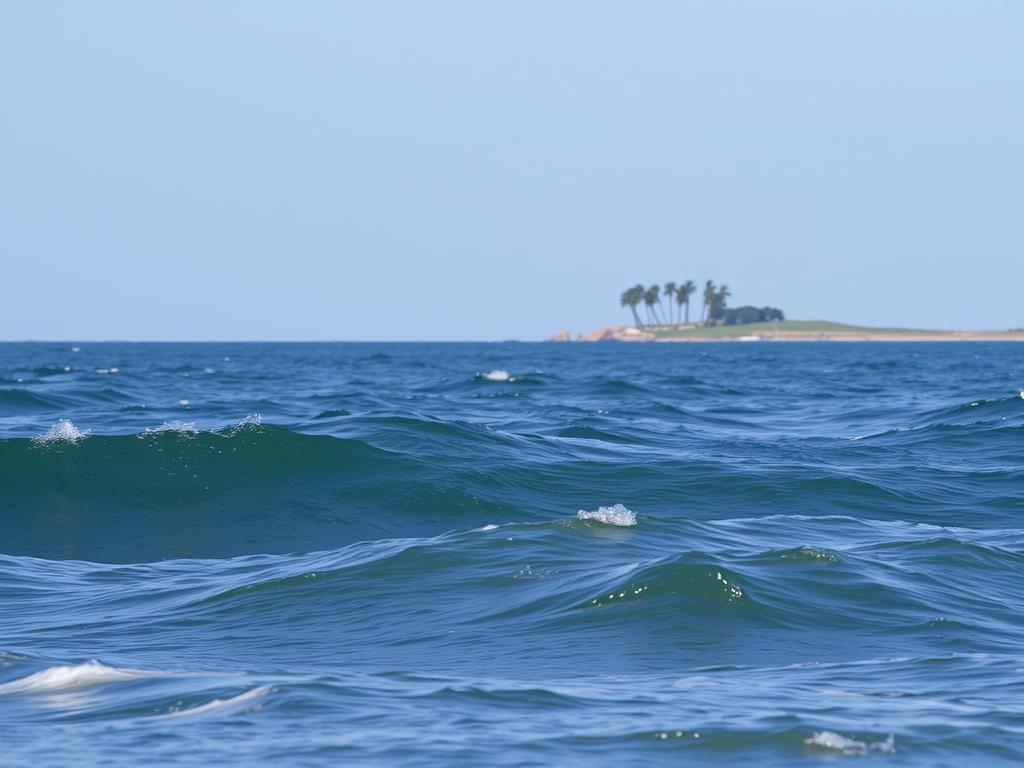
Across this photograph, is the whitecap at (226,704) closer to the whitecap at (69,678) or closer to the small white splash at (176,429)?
the whitecap at (69,678)

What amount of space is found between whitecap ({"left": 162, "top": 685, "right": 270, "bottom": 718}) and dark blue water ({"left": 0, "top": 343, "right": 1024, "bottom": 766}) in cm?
5

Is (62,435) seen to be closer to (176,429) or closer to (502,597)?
(176,429)

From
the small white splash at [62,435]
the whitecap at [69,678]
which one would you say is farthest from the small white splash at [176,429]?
the whitecap at [69,678]

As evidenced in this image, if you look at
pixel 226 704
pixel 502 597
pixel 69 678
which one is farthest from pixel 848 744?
pixel 502 597

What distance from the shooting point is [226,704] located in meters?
7.64

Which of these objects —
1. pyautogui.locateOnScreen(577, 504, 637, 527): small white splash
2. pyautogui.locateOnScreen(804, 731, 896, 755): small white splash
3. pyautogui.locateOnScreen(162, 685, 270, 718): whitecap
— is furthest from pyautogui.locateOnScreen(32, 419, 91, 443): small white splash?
pyautogui.locateOnScreen(804, 731, 896, 755): small white splash

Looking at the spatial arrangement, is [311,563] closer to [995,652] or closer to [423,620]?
[423,620]

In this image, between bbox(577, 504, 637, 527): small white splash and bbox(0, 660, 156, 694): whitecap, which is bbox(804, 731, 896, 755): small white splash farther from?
bbox(577, 504, 637, 527): small white splash

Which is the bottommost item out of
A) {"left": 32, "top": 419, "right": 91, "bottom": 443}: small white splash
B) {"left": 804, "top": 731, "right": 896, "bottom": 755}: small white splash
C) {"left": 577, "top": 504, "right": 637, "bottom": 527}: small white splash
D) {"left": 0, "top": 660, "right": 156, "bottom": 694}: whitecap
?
{"left": 0, "top": 660, "right": 156, "bottom": 694}: whitecap

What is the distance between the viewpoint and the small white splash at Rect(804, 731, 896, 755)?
6.77 meters

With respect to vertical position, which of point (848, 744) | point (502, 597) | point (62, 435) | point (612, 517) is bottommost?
point (502, 597)

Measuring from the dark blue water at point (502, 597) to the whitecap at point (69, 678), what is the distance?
3 centimetres

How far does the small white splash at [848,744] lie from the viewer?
22.2 feet

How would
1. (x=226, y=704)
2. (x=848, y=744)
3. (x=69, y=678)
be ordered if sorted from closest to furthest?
(x=848, y=744) < (x=226, y=704) < (x=69, y=678)
